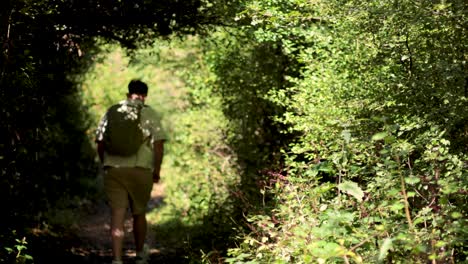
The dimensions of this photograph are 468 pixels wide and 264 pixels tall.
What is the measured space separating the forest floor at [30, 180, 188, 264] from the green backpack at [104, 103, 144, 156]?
5.27 ft

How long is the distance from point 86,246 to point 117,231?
357cm

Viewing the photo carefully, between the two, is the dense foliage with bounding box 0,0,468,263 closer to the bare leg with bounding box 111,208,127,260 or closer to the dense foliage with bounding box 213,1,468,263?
the dense foliage with bounding box 213,1,468,263

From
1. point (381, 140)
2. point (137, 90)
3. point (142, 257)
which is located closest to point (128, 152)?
point (137, 90)

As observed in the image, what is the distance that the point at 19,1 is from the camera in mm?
6383

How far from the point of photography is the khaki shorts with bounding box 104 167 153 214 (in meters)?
7.66

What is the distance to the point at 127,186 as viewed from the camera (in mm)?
7762

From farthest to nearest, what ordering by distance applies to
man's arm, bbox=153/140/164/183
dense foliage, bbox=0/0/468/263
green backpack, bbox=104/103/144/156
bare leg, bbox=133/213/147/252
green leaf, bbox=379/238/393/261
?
bare leg, bbox=133/213/147/252 → man's arm, bbox=153/140/164/183 → green backpack, bbox=104/103/144/156 → dense foliage, bbox=0/0/468/263 → green leaf, bbox=379/238/393/261

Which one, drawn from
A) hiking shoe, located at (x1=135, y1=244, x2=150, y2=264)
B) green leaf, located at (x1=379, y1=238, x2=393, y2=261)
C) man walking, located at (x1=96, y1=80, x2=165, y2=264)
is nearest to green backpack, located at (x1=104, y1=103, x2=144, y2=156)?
man walking, located at (x1=96, y1=80, x2=165, y2=264)

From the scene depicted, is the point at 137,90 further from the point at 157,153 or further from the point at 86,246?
the point at 86,246

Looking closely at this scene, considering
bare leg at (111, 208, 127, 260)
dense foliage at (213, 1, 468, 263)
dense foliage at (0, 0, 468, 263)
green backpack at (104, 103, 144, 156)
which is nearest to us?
dense foliage at (213, 1, 468, 263)

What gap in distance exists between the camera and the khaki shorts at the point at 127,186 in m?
7.66

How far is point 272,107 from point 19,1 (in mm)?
5209

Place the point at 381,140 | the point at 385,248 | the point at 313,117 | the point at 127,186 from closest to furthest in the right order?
the point at 385,248 → the point at 381,140 → the point at 313,117 → the point at 127,186

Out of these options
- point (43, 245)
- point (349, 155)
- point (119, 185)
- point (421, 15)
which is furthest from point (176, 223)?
point (421, 15)
